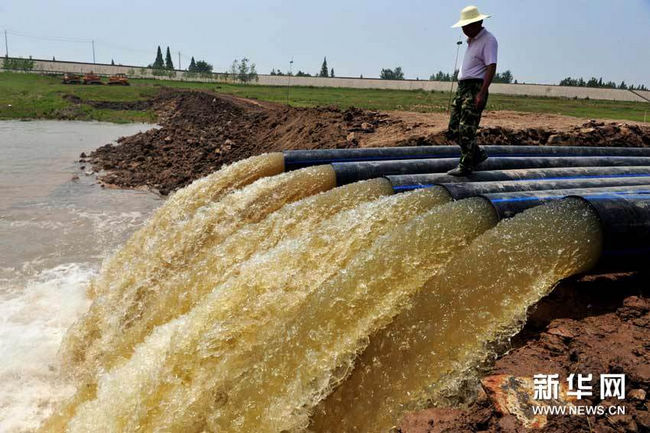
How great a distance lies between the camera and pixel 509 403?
2.49 meters

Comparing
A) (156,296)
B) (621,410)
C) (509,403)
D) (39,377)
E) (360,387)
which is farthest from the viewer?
(156,296)

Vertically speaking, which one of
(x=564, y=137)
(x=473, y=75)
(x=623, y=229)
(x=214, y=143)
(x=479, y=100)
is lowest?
(x=214, y=143)

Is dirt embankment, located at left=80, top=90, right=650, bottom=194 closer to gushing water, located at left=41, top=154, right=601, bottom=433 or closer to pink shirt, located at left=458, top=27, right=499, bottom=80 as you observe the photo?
pink shirt, located at left=458, top=27, right=499, bottom=80

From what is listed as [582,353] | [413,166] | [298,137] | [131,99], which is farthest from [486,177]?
[131,99]

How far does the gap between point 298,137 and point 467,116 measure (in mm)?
8105

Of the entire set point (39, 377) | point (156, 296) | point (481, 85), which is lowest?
point (39, 377)

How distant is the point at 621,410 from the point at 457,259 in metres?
1.33

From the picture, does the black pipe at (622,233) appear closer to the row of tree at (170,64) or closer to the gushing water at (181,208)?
the gushing water at (181,208)

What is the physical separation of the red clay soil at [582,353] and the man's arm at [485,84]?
2241mm

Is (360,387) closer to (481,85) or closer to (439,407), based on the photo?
(439,407)

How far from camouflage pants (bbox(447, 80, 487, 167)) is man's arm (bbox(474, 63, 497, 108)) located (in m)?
0.05

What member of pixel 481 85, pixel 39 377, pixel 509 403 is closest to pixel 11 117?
pixel 39 377

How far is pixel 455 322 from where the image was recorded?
3.07 m

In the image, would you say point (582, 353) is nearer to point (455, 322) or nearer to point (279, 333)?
point (455, 322)
